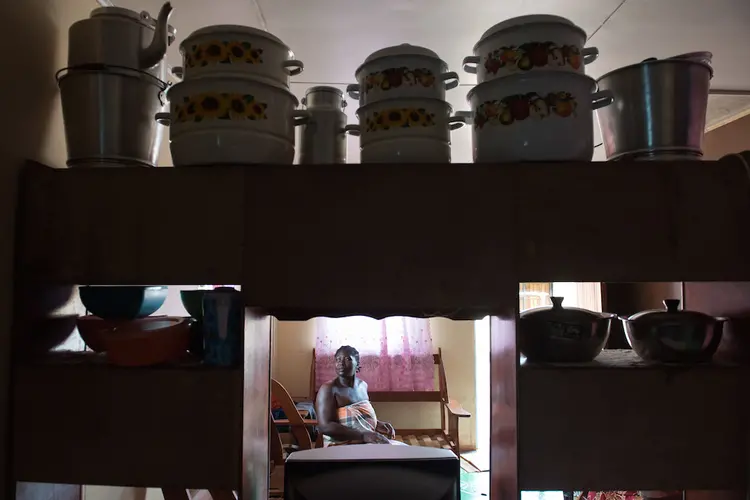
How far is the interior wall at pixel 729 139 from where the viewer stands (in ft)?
6.98

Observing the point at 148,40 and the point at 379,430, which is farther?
the point at 379,430

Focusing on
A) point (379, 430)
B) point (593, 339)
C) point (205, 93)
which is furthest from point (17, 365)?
point (379, 430)

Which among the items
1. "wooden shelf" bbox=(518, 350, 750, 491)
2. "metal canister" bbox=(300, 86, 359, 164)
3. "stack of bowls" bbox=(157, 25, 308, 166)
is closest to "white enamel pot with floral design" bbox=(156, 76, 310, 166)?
"stack of bowls" bbox=(157, 25, 308, 166)

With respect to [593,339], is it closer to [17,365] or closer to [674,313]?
[674,313]

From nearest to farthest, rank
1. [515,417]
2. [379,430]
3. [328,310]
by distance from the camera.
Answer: [515,417] → [328,310] → [379,430]

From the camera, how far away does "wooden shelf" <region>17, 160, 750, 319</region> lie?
2.93 feet

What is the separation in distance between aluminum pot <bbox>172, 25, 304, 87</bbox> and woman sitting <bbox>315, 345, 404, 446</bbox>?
268 centimetres

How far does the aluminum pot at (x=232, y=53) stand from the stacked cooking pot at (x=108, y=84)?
0.11 m

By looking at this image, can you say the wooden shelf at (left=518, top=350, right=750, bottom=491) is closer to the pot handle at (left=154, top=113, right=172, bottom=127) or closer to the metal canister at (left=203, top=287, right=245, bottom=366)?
the metal canister at (left=203, top=287, right=245, bottom=366)

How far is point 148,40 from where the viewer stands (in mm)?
1012

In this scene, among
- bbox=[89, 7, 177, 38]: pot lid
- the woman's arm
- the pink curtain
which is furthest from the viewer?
the pink curtain

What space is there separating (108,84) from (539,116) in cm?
75

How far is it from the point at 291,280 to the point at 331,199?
0.15 m

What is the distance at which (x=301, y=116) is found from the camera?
96 cm
